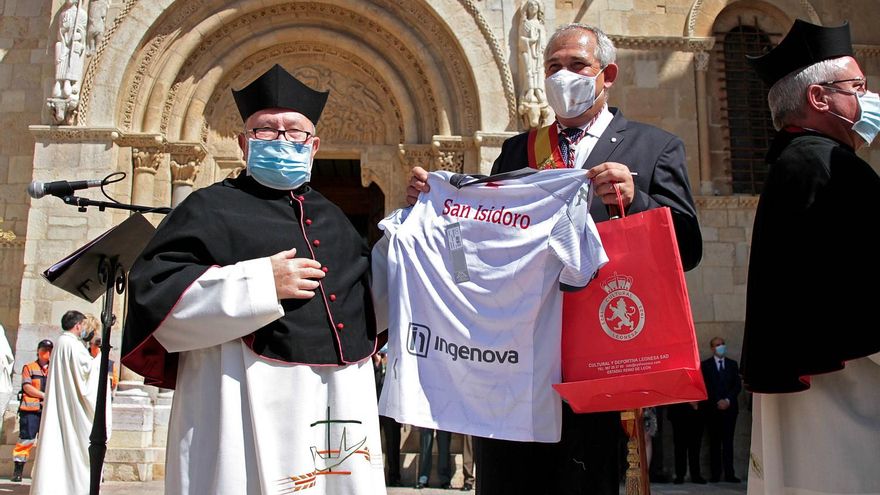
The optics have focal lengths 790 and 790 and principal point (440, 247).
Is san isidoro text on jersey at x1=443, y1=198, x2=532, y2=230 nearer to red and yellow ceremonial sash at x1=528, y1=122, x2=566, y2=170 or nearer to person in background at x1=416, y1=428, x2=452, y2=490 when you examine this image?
red and yellow ceremonial sash at x1=528, y1=122, x2=566, y2=170

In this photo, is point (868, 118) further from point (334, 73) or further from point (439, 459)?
point (334, 73)

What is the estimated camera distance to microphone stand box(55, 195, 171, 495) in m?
5.11

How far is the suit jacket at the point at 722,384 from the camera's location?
11.3 metres

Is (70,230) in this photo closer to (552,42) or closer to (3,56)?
(3,56)

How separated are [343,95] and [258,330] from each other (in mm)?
10135

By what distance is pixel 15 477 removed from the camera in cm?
1010

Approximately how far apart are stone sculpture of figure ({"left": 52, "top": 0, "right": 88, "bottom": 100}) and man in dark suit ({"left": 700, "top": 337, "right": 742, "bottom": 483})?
9799 millimetres

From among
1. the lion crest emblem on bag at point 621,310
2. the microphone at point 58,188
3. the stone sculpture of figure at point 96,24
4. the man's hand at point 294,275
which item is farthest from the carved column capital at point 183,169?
the lion crest emblem on bag at point 621,310

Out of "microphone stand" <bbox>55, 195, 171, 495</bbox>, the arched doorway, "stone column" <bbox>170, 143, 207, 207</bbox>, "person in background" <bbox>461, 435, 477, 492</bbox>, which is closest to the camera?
"microphone stand" <bbox>55, 195, 171, 495</bbox>

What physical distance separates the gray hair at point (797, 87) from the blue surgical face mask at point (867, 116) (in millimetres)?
90

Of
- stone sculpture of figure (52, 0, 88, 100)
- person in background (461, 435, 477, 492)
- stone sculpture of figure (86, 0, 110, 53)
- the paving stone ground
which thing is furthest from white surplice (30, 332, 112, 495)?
stone sculpture of figure (86, 0, 110, 53)

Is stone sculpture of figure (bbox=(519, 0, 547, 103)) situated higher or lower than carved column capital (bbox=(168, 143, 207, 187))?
higher

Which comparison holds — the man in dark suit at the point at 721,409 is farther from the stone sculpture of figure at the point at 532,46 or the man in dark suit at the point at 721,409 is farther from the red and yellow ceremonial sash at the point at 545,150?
the red and yellow ceremonial sash at the point at 545,150

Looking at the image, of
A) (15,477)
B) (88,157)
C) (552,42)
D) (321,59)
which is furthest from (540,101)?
(15,477)
